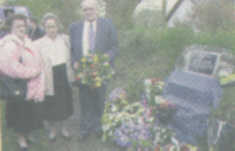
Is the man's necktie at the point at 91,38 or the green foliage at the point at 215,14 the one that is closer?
the man's necktie at the point at 91,38

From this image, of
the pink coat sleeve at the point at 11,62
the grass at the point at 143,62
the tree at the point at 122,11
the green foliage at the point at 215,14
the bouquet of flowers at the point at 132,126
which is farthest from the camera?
the tree at the point at 122,11

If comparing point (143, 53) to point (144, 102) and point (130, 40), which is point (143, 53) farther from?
point (144, 102)

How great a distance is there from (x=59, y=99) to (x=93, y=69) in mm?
683

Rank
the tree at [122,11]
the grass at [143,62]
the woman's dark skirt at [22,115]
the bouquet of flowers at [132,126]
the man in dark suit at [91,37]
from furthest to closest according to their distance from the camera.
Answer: the tree at [122,11]
the grass at [143,62]
the bouquet of flowers at [132,126]
the man in dark suit at [91,37]
the woman's dark skirt at [22,115]

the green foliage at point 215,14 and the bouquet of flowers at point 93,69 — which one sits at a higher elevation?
the green foliage at point 215,14

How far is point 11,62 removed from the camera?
11.0 feet

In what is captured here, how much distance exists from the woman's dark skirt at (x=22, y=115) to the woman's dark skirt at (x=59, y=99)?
200 millimetres

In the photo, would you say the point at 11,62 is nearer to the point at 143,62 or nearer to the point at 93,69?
the point at 93,69

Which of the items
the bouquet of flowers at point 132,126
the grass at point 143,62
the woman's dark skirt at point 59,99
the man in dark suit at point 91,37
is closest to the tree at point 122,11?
the grass at point 143,62

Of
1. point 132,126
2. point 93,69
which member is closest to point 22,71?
point 93,69

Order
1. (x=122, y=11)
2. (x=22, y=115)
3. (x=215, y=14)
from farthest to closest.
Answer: (x=122, y=11), (x=215, y=14), (x=22, y=115)

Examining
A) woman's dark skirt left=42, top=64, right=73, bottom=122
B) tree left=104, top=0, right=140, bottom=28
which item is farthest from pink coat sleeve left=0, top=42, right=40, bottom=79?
tree left=104, top=0, right=140, bottom=28

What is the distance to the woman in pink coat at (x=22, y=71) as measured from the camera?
11.1ft

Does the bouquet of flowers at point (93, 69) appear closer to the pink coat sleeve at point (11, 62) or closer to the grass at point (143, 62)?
the pink coat sleeve at point (11, 62)
